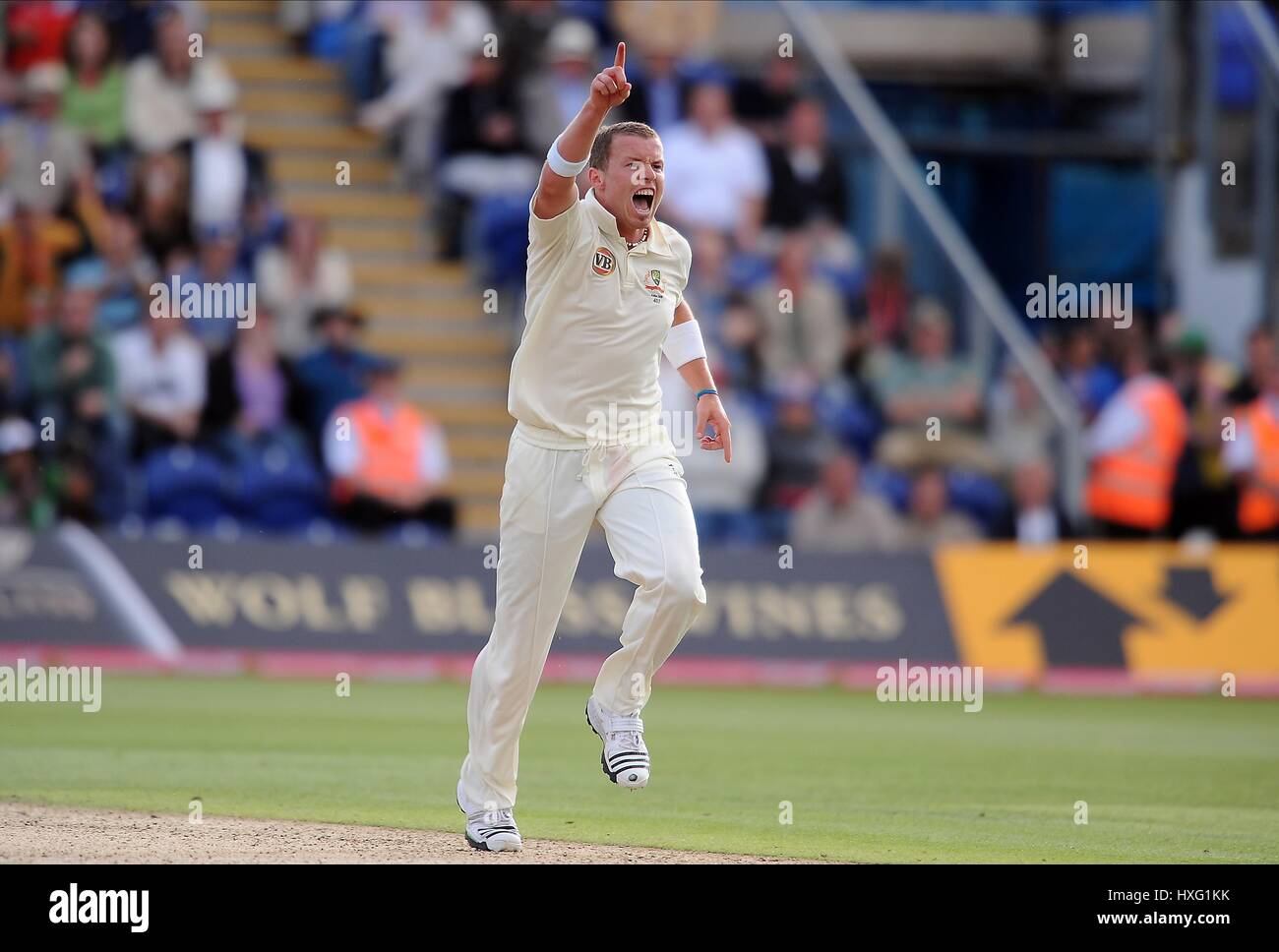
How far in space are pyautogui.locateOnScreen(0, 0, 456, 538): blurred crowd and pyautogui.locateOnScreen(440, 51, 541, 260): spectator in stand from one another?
173 cm

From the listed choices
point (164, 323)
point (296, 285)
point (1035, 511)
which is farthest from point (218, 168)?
point (1035, 511)

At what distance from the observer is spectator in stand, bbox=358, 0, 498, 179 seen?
72.0ft

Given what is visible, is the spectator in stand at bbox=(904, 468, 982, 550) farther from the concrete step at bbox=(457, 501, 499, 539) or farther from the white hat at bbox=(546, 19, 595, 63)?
the white hat at bbox=(546, 19, 595, 63)

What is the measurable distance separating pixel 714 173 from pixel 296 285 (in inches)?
161

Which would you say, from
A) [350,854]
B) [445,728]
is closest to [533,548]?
[350,854]

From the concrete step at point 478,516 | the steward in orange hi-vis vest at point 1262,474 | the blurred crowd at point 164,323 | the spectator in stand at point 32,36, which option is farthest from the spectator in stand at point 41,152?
the steward in orange hi-vis vest at point 1262,474

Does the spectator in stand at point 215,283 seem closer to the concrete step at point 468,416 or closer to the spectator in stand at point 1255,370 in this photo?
the concrete step at point 468,416

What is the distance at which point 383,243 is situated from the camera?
22.3 metres

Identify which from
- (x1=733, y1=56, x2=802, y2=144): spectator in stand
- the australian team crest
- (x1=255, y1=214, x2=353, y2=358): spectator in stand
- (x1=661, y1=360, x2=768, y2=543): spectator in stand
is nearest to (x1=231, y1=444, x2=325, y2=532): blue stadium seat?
(x1=255, y1=214, x2=353, y2=358): spectator in stand

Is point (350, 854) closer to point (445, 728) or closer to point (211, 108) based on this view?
point (445, 728)

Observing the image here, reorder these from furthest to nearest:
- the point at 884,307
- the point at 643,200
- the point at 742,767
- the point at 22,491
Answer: the point at 884,307, the point at 22,491, the point at 742,767, the point at 643,200

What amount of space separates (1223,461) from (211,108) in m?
9.62

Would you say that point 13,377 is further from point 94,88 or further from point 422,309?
point 422,309

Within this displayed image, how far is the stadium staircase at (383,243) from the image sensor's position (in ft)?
69.7
